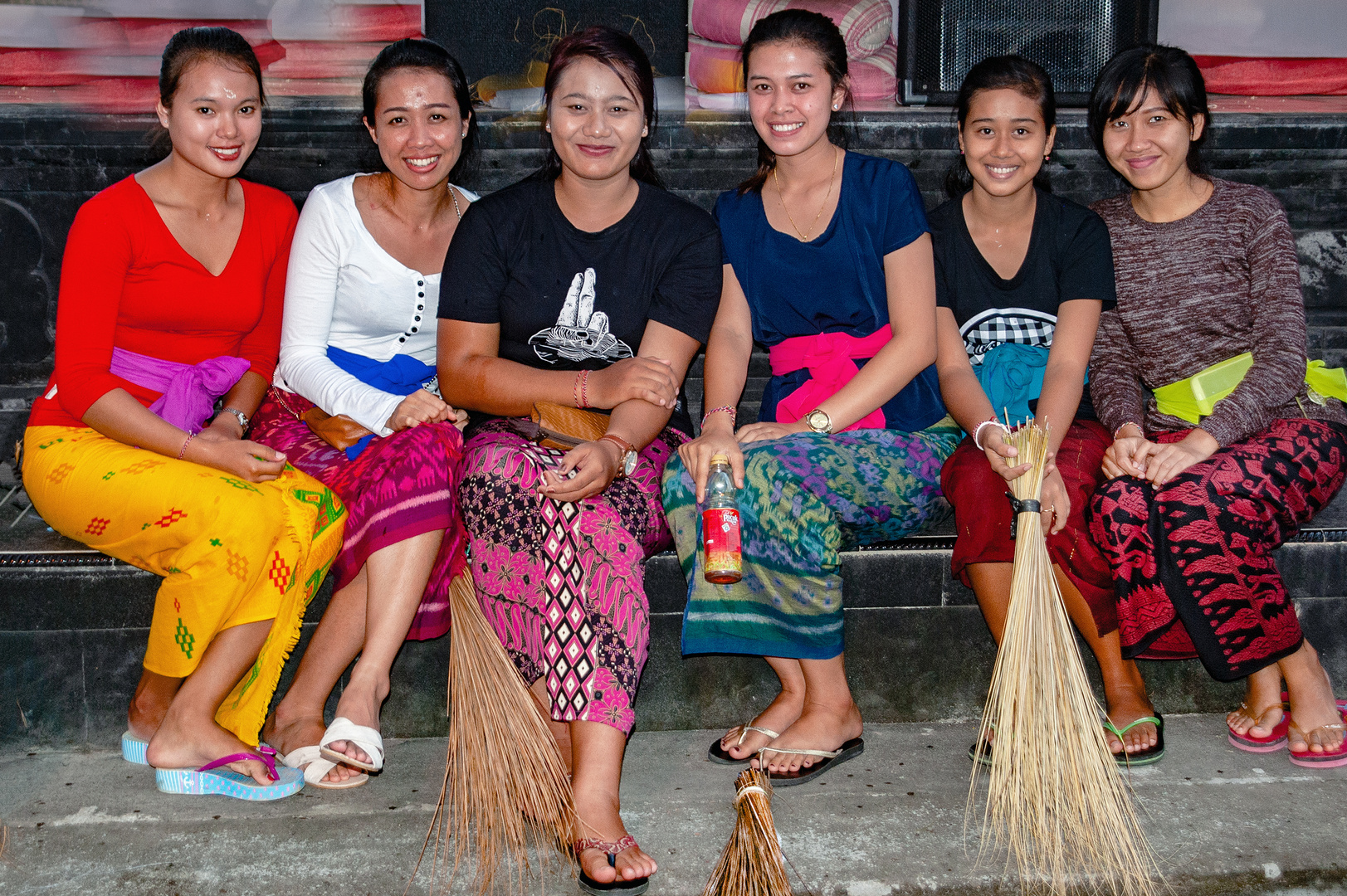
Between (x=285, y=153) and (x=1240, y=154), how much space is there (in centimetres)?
299

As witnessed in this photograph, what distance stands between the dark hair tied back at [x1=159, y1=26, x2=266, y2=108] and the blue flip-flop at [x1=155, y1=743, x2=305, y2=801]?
4.60 feet

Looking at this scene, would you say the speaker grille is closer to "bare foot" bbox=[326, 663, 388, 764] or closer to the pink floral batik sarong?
the pink floral batik sarong

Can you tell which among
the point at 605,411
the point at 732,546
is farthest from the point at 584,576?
the point at 605,411

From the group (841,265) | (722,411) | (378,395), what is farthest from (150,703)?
(841,265)

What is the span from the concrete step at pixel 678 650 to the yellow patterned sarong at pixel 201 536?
0.37ft

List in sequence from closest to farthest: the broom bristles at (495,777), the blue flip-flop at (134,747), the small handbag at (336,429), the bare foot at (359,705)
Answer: the broom bristles at (495,777) < the bare foot at (359,705) < the blue flip-flop at (134,747) < the small handbag at (336,429)

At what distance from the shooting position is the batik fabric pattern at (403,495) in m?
2.25

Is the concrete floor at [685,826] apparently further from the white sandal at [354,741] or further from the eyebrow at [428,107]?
the eyebrow at [428,107]

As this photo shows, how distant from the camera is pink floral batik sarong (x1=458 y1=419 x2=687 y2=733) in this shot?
2090mm

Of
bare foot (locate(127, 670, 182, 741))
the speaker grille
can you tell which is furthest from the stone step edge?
the speaker grille

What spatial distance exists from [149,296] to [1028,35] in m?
2.99

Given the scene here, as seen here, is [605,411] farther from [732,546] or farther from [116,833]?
[116,833]

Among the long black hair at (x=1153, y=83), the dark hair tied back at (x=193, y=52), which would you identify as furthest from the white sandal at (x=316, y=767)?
the long black hair at (x=1153, y=83)

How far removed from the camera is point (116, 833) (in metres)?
2.11
